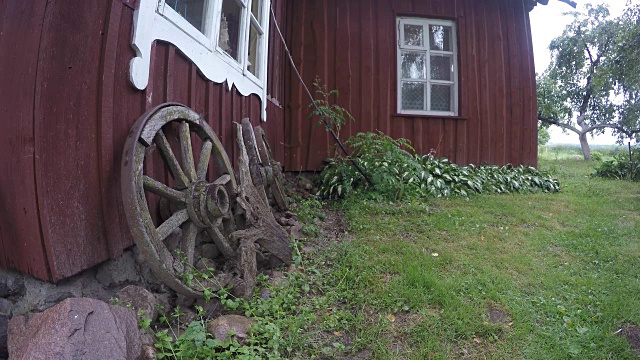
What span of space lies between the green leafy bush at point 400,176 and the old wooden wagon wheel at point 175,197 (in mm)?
2303

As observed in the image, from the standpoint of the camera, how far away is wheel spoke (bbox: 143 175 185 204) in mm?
1801

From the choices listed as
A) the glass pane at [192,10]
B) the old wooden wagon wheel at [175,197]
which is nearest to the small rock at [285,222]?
the old wooden wagon wheel at [175,197]

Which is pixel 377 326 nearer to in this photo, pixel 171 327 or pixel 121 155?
pixel 171 327

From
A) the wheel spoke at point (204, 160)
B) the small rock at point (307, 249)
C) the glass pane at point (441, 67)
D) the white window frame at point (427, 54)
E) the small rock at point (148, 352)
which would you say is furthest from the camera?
the glass pane at point (441, 67)

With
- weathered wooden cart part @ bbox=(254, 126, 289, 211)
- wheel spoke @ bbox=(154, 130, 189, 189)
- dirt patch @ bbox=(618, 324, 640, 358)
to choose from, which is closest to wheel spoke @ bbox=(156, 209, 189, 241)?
wheel spoke @ bbox=(154, 130, 189, 189)

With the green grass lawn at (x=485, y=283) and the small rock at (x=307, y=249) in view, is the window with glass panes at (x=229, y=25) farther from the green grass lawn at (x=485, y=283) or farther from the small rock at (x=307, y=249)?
the green grass lawn at (x=485, y=283)

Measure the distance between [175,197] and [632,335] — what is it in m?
2.48

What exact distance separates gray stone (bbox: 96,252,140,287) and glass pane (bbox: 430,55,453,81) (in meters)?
5.25

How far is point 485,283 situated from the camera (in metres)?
2.35

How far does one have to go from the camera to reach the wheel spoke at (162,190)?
5.91 feet

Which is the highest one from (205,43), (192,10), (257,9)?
(257,9)

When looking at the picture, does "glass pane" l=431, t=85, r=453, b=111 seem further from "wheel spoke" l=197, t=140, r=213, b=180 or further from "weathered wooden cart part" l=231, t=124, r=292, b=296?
"wheel spoke" l=197, t=140, r=213, b=180

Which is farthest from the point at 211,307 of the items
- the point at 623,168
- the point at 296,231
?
the point at 623,168

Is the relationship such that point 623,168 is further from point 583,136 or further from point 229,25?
point 583,136
